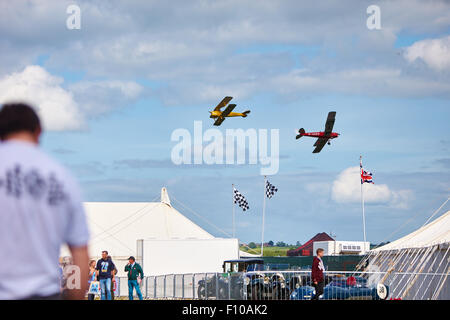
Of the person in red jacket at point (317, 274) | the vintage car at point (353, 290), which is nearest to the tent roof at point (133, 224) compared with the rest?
the vintage car at point (353, 290)

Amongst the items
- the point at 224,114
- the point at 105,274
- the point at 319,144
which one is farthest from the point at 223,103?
the point at 105,274

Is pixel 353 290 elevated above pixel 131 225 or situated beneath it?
situated beneath

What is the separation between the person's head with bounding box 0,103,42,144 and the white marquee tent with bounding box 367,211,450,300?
1825 cm

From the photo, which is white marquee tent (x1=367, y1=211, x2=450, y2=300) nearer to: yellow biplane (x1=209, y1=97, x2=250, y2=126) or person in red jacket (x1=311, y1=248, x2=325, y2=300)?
person in red jacket (x1=311, y1=248, x2=325, y2=300)

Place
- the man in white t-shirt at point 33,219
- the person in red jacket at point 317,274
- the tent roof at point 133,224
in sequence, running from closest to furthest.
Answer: the man in white t-shirt at point 33,219 < the person in red jacket at point 317,274 < the tent roof at point 133,224

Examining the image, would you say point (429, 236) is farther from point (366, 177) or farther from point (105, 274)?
point (366, 177)

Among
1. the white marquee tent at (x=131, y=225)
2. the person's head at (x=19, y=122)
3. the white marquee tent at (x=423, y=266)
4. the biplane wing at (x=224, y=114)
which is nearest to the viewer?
the person's head at (x=19, y=122)

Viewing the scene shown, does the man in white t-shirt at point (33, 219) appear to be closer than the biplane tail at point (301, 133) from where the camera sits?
Yes

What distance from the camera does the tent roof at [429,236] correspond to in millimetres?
22491

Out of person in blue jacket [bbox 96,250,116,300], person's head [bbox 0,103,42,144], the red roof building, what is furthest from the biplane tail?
the red roof building

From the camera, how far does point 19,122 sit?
8.96 ft

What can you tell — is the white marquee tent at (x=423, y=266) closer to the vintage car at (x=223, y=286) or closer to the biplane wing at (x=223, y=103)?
the vintage car at (x=223, y=286)

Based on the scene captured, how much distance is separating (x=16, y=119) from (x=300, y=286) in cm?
1972
